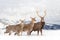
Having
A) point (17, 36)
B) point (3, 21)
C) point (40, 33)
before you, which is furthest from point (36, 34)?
point (3, 21)

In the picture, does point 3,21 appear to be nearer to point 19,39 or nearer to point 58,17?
point 19,39

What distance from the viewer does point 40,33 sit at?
242cm

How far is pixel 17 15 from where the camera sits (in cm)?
245

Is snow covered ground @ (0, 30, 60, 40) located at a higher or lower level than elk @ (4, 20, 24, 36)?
lower

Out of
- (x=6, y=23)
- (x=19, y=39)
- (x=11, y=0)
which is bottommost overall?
(x=19, y=39)

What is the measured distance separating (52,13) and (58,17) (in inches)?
2.9

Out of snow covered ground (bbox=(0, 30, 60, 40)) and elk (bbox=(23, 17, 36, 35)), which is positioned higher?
elk (bbox=(23, 17, 36, 35))

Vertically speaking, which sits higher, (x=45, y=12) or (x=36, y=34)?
(x=45, y=12)

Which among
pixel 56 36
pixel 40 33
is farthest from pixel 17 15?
pixel 56 36

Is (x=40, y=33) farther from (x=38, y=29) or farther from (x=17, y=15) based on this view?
(x=17, y=15)

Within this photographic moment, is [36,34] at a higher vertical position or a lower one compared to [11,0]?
lower

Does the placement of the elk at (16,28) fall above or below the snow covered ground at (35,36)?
above

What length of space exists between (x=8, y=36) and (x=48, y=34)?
1.29 feet

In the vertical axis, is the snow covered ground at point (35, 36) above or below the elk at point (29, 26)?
below
